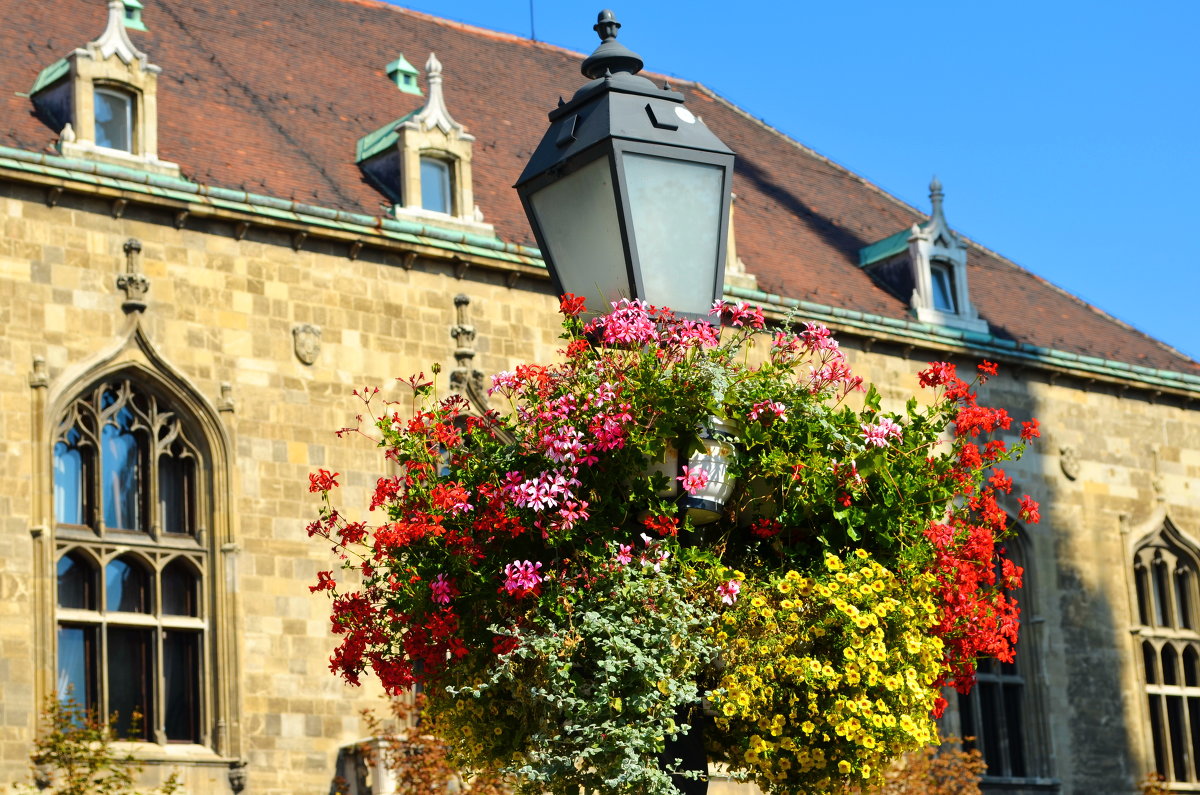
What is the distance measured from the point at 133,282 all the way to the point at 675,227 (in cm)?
1341

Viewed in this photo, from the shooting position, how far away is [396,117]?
25.0 m

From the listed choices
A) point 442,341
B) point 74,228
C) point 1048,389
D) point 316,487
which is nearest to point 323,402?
point 442,341

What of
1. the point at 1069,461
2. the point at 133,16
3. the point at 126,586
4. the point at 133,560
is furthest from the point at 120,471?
the point at 1069,461

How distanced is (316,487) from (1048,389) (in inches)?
835

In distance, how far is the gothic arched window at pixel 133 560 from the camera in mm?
19266

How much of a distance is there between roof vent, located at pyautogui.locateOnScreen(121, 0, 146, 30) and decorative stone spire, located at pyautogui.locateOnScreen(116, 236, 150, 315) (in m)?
3.92

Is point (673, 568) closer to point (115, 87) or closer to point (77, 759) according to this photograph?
point (77, 759)

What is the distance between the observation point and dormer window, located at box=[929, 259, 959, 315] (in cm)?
2752

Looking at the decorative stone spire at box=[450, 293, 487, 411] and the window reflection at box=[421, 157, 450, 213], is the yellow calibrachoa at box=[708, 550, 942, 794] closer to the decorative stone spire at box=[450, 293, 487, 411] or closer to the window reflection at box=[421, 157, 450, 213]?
the decorative stone spire at box=[450, 293, 487, 411]

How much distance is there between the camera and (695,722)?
23.3 feet

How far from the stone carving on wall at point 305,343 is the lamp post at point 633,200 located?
44.6 feet

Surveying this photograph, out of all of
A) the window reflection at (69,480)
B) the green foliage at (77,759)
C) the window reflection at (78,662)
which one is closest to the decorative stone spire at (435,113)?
the window reflection at (69,480)

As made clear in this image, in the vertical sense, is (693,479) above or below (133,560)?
below

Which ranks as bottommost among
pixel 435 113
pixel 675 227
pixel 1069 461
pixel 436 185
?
pixel 675 227
